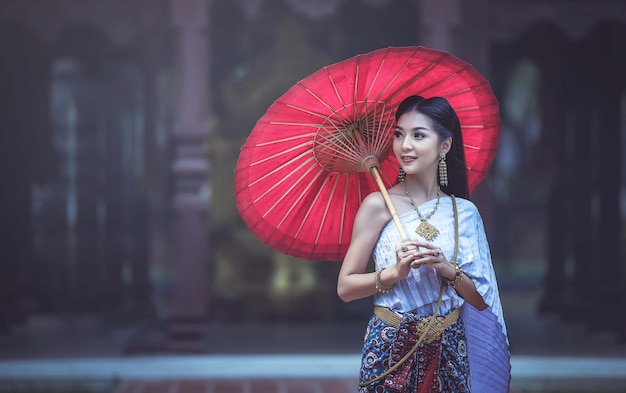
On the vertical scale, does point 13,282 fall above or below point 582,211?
below

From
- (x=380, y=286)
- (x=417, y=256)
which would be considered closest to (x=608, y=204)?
(x=380, y=286)

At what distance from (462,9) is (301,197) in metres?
4.03

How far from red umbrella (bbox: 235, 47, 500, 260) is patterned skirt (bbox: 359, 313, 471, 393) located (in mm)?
355

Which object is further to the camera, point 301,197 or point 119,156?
point 119,156

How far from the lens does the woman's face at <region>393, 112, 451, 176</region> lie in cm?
251

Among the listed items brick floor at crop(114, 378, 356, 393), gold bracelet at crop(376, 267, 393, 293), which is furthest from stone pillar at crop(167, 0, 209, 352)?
gold bracelet at crop(376, 267, 393, 293)

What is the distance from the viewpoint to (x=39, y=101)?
809 cm

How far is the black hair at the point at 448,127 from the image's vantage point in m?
2.53

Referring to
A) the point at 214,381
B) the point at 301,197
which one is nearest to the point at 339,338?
the point at 214,381

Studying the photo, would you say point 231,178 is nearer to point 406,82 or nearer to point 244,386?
point 244,386

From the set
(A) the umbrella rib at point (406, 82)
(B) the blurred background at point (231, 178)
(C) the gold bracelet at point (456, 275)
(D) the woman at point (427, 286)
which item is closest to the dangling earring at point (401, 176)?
(D) the woman at point (427, 286)

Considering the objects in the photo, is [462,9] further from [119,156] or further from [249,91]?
[119,156]

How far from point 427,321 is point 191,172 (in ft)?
13.0

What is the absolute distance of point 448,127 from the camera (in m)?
2.55
